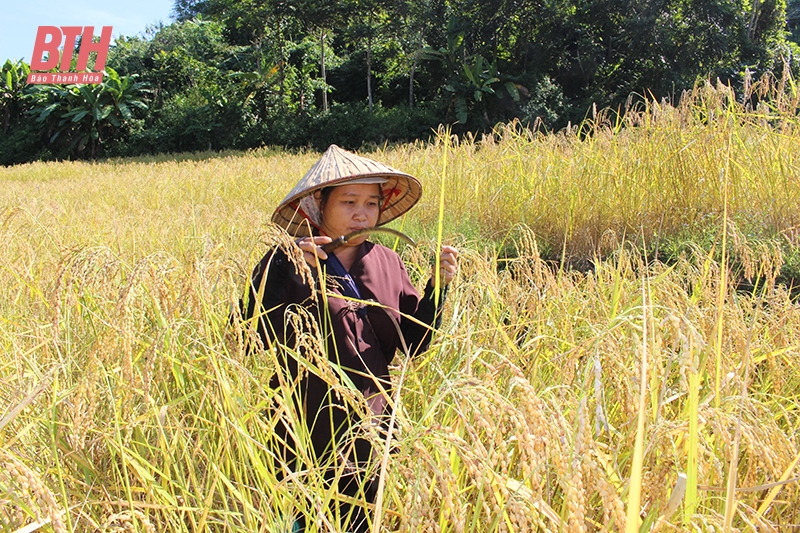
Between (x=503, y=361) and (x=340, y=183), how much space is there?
0.86 m

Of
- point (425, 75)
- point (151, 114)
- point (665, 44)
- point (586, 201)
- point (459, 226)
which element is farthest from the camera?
point (151, 114)

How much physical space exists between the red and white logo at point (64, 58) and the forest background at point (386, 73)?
21.2 inches

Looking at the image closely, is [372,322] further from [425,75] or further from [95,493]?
[425,75]

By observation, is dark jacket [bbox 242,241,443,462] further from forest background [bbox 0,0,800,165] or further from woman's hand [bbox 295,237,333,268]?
forest background [bbox 0,0,800,165]

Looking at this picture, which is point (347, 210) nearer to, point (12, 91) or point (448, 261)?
point (448, 261)

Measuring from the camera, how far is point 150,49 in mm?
26250

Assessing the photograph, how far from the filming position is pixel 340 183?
1.60 m

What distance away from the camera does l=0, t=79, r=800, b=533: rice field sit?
34.1 inches

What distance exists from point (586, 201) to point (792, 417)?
2016mm

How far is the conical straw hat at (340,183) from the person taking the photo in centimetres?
158

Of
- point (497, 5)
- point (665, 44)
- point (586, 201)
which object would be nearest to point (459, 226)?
point (586, 201)

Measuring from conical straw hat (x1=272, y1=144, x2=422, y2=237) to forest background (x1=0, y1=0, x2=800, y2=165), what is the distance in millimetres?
15296

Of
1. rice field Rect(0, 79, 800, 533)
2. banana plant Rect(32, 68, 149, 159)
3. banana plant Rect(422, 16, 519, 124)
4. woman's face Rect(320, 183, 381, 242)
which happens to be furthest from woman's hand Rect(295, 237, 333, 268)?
banana plant Rect(32, 68, 149, 159)

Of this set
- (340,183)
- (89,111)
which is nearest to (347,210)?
(340,183)
